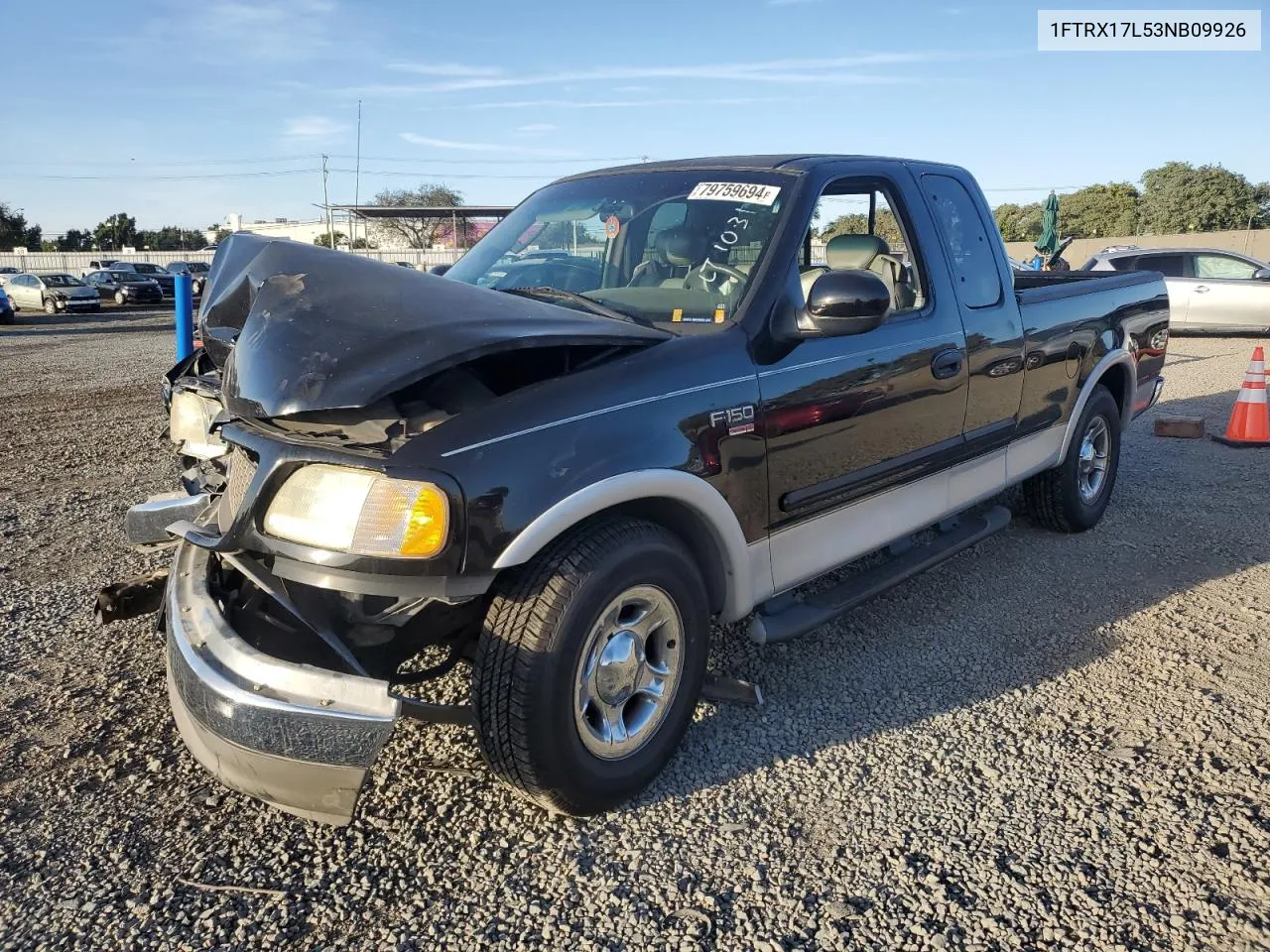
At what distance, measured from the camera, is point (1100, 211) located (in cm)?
5700

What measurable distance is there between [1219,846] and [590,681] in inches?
71.2

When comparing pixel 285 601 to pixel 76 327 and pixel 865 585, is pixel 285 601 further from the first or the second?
pixel 76 327

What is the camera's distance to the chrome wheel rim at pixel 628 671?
8.45ft

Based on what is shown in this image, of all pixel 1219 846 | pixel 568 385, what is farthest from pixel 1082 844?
pixel 568 385

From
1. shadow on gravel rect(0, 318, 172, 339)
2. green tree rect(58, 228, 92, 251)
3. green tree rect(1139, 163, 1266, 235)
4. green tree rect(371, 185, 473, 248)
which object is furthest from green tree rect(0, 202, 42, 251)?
green tree rect(1139, 163, 1266, 235)

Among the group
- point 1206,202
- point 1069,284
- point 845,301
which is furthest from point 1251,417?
point 1206,202

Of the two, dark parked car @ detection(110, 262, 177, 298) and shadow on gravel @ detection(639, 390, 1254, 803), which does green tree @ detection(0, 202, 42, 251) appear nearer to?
dark parked car @ detection(110, 262, 177, 298)

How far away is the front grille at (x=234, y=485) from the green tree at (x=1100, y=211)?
188 feet

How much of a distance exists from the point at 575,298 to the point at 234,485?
1.37 metres

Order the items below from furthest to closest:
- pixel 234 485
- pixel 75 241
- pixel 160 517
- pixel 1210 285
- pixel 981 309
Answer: pixel 75 241, pixel 1210 285, pixel 981 309, pixel 160 517, pixel 234 485

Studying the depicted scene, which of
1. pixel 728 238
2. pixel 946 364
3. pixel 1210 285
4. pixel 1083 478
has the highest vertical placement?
pixel 1210 285

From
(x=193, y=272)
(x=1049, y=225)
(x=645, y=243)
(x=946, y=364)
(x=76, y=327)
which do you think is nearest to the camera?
(x=645, y=243)

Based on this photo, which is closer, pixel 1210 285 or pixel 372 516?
pixel 372 516

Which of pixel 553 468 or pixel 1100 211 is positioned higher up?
pixel 1100 211
